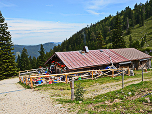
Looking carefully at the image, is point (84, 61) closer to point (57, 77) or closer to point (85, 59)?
point (85, 59)

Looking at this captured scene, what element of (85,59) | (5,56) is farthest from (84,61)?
(5,56)

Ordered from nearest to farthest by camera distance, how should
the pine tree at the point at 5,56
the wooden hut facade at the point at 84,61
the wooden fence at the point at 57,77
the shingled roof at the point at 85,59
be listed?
the wooden fence at the point at 57,77 → the wooden hut facade at the point at 84,61 → the shingled roof at the point at 85,59 → the pine tree at the point at 5,56

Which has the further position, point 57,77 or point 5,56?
point 5,56

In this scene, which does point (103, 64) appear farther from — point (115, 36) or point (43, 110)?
point (115, 36)

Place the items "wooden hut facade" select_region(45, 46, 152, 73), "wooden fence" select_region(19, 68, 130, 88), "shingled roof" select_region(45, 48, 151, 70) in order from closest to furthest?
"wooden fence" select_region(19, 68, 130, 88), "wooden hut facade" select_region(45, 46, 152, 73), "shingled roof" select_region(45, 48, 151, 70)

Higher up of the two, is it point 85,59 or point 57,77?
point 85,59

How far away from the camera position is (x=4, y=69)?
1132 inches

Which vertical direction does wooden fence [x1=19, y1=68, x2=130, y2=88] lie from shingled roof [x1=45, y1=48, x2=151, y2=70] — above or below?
below

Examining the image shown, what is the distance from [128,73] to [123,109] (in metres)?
15.1

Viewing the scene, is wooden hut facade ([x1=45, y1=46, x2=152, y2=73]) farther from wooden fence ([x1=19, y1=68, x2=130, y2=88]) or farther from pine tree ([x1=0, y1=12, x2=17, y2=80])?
pine tree ([x1=0, y1=12, x2=17, y2=80])

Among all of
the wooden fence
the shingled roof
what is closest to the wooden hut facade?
the shingled roof

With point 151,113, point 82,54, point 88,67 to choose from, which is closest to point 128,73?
point 88,67

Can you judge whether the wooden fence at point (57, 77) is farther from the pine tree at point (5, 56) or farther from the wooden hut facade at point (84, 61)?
the pine tree at point (5, 56)

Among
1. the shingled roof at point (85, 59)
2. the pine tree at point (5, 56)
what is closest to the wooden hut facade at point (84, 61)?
the shingled roof at point (85, 59)
